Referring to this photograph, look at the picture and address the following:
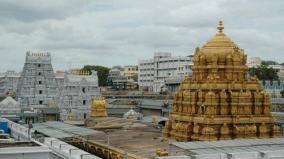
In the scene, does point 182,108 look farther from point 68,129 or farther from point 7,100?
point 7,100

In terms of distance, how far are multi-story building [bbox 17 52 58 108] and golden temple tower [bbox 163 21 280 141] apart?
28.7 meters

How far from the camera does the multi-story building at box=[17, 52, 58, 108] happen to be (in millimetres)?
55719

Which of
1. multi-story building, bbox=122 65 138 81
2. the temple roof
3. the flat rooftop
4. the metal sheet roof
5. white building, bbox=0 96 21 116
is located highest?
multi-story building, bbox=122 65 138 81

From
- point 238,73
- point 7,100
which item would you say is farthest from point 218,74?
point 7,100

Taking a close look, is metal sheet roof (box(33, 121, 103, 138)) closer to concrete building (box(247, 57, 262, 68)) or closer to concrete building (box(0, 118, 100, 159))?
concrete building (box(0, 118, 100, 159))

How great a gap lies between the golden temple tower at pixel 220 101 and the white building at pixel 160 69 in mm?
67113

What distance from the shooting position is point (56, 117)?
5469cm

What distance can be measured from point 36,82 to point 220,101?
32.1 metres

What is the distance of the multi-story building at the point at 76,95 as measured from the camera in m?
55.6

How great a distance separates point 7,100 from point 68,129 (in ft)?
66.3

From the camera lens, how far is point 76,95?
183 ft

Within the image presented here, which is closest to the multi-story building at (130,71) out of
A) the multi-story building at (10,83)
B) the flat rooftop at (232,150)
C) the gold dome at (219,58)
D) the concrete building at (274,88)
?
the multi-story building at (10,83)

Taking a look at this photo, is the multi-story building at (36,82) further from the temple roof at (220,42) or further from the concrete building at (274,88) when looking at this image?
the concrete building at (274,88)

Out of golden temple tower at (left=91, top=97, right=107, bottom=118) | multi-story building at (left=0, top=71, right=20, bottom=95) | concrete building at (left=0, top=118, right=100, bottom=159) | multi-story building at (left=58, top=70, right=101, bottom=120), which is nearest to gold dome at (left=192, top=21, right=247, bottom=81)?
concrete building at (left=0, top=118, right=100, bottom=159)
